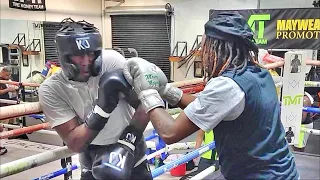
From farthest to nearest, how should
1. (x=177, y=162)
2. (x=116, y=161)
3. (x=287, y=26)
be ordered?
(x=287, y=26) < (x=177, y=162) < (x=116, y=161)

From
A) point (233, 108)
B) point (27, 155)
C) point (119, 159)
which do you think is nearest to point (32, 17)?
point (27, 155)

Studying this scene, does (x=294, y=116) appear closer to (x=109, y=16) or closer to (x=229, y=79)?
(x=229, y=79)

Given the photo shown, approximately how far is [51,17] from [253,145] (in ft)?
19.3

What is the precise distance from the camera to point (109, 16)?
825cm

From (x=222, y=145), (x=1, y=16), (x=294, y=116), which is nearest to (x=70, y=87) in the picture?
(x=222, y=145)

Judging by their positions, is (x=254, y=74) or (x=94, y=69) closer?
(x=254, y=74)

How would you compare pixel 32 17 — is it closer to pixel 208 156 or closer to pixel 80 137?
pixel 208 156

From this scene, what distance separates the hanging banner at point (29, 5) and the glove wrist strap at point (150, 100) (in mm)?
4876

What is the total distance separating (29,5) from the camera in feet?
18.7

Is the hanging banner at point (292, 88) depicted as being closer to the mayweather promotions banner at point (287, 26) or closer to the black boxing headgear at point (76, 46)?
the mayweather promotions banner at point (287, 26)

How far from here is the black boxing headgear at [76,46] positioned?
129 centimetres

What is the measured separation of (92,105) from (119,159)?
0.85ft

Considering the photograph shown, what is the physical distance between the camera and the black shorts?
1508mm

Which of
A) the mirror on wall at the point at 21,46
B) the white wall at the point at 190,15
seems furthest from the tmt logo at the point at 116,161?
the white wall at the point at 190,15
